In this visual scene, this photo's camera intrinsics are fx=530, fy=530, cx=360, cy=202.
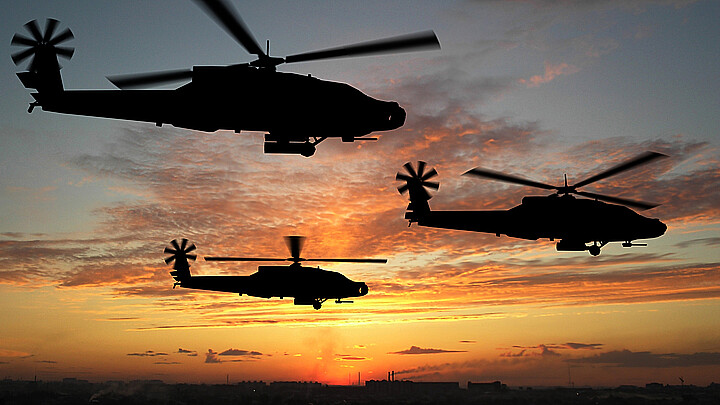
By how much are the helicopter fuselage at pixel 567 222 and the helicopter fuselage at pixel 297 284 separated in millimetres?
9978

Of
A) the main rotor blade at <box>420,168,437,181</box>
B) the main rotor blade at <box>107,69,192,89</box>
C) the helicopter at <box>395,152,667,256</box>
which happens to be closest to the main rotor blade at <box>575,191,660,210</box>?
the helicopter at <box>395,152,667,256</box>

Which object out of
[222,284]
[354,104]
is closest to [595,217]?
[354,104]

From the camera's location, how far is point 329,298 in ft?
116

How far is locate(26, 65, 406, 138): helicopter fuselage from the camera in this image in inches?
733

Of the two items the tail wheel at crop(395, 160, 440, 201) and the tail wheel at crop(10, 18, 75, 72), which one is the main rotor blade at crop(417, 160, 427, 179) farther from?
the tail wheel at crop(10, 18, 75, 72)

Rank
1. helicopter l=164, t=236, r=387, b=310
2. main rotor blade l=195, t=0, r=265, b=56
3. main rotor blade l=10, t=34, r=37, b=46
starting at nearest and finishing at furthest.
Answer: main rotor blade l=195, t=0, r=265, b=56, main rotor blade l=10, t=34, r=37, b=46, helicopter l=164, t=236, r=387, b=310

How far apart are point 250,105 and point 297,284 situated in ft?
58.3

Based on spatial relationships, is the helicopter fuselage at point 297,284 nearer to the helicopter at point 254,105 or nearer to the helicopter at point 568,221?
the helicopter at point 568,221

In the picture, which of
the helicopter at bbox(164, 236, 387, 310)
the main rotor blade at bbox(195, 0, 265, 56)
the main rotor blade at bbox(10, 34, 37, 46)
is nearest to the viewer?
the main rotor blade at bbox(195, 0, 265, 56)

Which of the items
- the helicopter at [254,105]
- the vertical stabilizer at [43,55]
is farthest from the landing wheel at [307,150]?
the vertical stabilizer at [43,55]

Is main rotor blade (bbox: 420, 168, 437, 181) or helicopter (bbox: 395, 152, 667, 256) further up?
main rotor blade (bbox: 420, 168, 437, 181)

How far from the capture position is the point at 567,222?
90.1ft

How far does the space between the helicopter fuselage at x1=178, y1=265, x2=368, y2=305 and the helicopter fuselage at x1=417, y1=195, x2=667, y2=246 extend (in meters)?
9.98

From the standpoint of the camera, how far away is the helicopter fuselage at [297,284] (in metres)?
34.3
